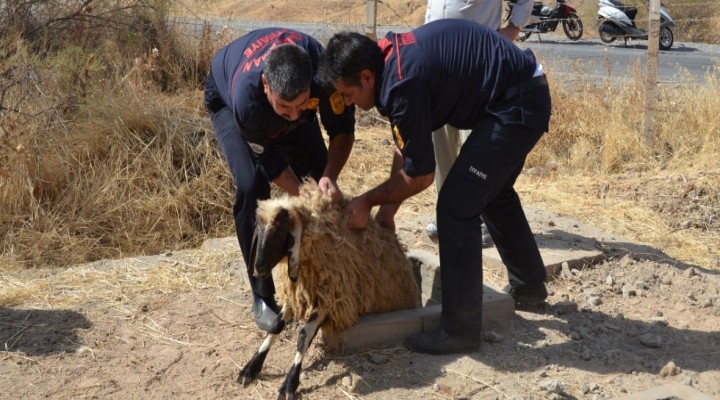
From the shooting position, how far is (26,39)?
8789mm

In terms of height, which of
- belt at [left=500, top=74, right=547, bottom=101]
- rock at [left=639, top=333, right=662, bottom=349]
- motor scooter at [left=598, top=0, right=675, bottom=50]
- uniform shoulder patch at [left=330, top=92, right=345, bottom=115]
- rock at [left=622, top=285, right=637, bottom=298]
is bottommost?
rock at [left=622, top=285, right=637, bottom=298]

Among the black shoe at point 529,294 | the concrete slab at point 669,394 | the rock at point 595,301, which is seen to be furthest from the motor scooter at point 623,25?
the concrete slab at point 669,394

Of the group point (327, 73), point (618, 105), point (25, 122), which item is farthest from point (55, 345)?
point (618, 105)

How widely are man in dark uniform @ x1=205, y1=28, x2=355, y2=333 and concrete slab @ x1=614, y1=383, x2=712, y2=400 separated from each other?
184cm

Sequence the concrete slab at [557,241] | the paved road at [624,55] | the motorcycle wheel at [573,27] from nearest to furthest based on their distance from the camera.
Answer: the concrete slab at [557,241]
the paved road at [624,55]
the motorcycle wheel at [573,27]

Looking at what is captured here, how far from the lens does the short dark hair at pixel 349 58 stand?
3809mm

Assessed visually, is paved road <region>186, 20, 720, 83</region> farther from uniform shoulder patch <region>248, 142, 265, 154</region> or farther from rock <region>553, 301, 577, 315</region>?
uniform shoulder patch <region>248, 142, 265, 154</region>

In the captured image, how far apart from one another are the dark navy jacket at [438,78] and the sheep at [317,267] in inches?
23.0

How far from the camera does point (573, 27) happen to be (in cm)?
1923

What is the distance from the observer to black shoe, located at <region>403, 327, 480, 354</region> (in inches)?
170

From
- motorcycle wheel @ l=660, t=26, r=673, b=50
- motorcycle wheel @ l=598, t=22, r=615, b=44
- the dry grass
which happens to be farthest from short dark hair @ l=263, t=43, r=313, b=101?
motorcycle wheel @ l=598, t=22, r=615, b=44

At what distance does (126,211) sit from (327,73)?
155 inches

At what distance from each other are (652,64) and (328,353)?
18.1 feet

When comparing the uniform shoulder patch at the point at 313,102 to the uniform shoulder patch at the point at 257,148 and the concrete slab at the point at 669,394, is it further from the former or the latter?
the concrete slab at the point at 669,394
